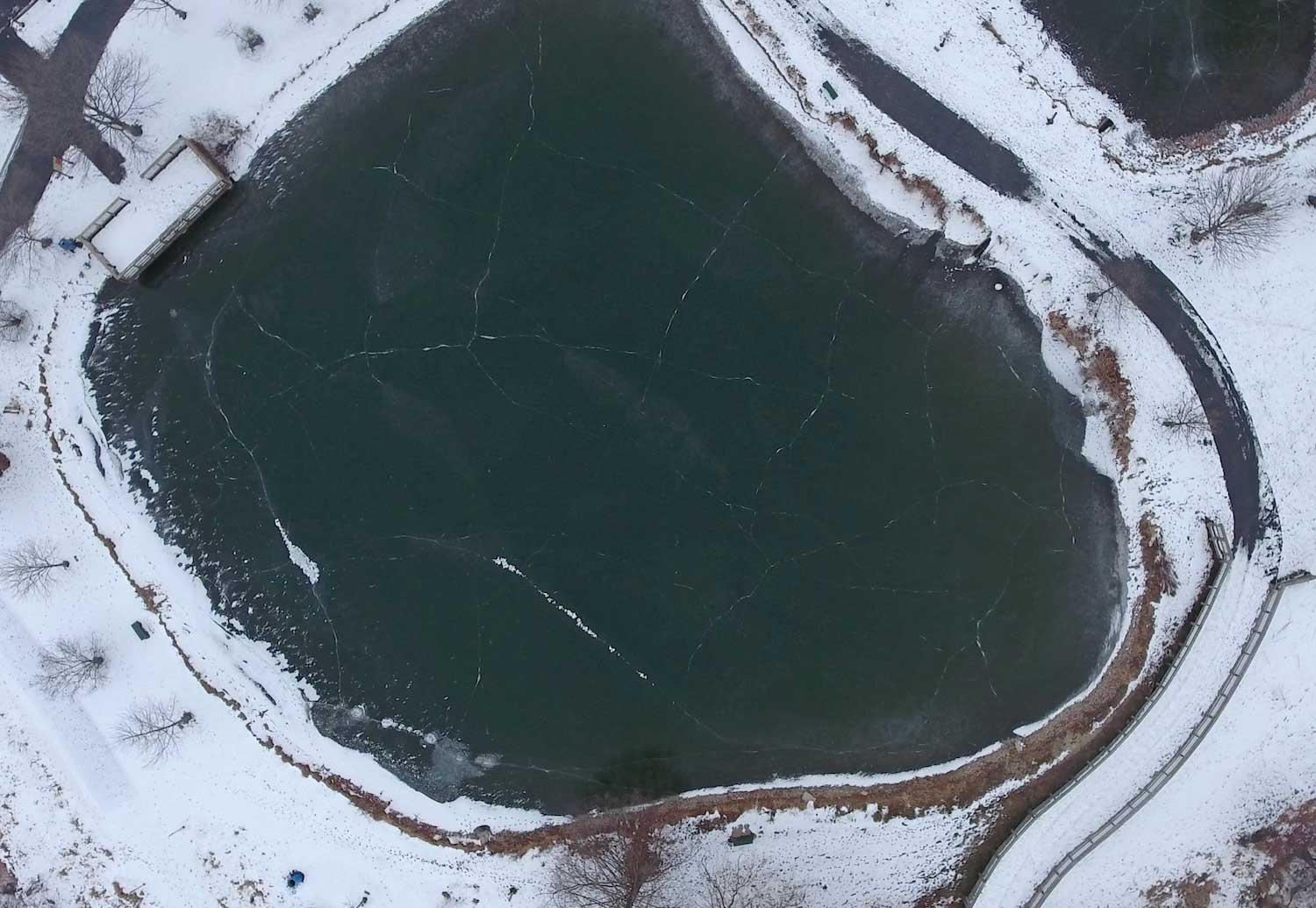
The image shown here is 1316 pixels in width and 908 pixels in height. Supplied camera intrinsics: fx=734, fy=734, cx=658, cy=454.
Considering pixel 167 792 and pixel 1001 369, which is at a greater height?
pixel 167 792

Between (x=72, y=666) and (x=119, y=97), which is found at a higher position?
(x=119, y=97)

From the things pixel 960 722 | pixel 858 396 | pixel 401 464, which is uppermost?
pixel 401 464

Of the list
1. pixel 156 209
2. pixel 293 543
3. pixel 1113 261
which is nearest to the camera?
pixel 1113 261

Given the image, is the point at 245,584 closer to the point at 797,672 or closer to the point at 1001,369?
the point at 797,672

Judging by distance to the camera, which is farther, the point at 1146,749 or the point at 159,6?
the point at 159,6

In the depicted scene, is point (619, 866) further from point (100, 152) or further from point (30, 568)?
point (100, 152)

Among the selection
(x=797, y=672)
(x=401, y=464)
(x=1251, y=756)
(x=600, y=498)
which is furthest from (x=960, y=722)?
(x=401, y=464)

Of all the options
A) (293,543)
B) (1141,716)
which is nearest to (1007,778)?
(1141,716)
